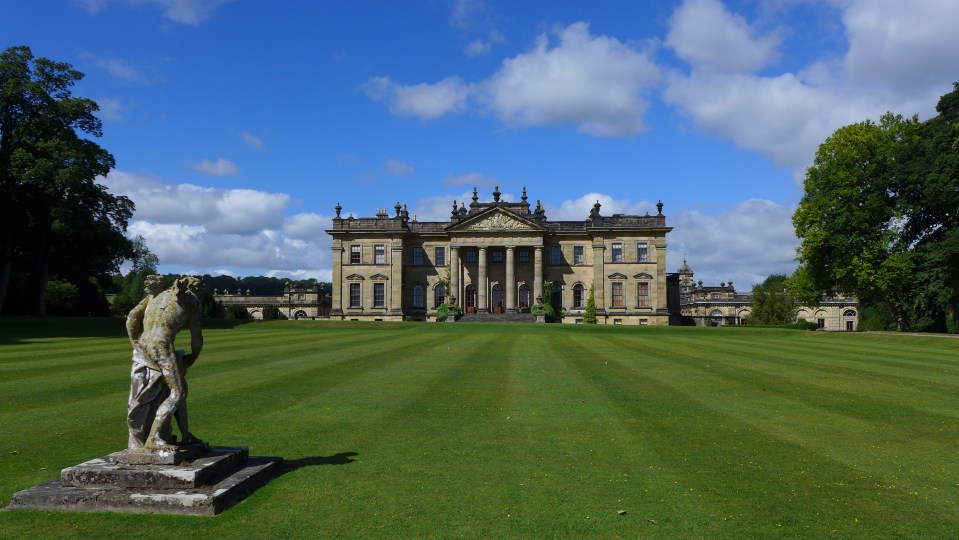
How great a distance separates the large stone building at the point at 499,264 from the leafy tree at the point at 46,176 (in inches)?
1054

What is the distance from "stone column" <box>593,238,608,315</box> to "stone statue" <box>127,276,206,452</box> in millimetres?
62766

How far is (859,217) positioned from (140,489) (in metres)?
44.9

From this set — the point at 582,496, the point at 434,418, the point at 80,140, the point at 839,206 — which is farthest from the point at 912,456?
the point at 80,140

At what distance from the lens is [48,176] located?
41031 mm

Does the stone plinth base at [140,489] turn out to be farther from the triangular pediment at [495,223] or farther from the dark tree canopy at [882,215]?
the triangular pediment at [495,223]

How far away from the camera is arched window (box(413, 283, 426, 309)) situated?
71.4 m

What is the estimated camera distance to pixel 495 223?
6844cm

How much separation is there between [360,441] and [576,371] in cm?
950

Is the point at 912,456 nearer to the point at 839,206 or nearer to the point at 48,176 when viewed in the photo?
the point at 839,206

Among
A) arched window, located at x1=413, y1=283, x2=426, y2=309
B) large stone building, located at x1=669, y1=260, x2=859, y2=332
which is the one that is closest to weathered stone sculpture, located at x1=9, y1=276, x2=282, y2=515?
arched window, located at x1=413, y1=283, x2=426, y2=309

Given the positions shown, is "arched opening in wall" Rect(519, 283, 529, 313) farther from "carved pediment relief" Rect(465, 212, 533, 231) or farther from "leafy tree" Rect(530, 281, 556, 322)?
"carved pediment relief" Rect(465, 212, 533, 231)

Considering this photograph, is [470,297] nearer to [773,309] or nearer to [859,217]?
[773,309]

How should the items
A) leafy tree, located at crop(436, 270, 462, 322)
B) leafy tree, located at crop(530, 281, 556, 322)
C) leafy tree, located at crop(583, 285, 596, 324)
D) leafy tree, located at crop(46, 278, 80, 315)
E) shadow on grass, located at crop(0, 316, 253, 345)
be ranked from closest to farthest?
shadow on grass, located at crop(0, 316, 253, 345)
leafy tree, located at crop(46, 278, 80, 315)
leafy tree, located at crop(436, 270, 462, 322)
leafy tree, located at crop(530, 281, 556, 322)
leafy tree, located at crop(583, 285, 596, 324)

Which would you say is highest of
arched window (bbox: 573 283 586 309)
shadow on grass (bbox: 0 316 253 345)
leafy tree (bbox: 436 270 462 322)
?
arched window (bbox: 573 283 586 309)
